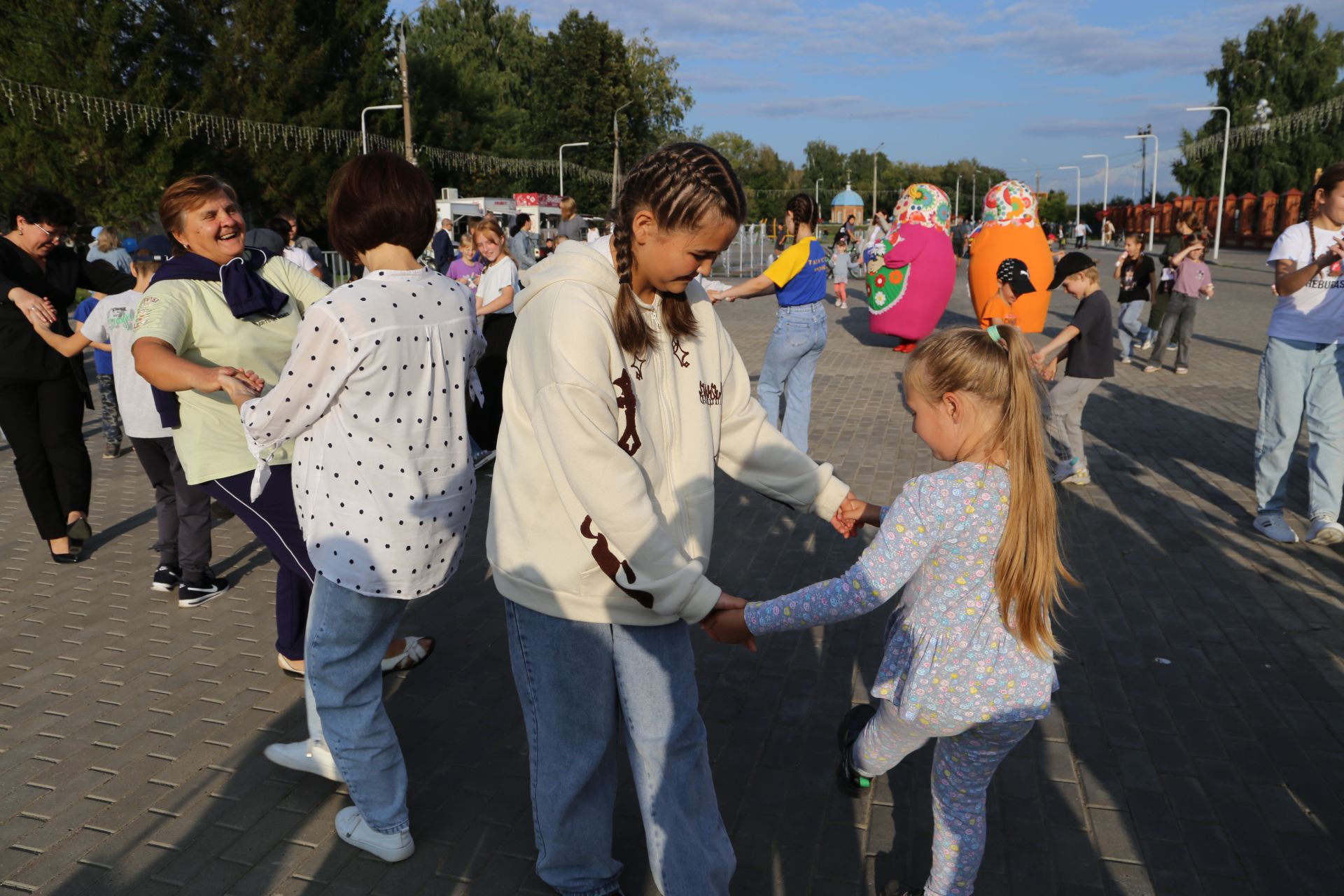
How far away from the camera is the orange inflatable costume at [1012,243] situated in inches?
486

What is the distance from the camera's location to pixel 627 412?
203 centimetres

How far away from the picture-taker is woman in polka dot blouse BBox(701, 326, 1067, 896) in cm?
214

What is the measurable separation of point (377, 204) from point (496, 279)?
5182 mm

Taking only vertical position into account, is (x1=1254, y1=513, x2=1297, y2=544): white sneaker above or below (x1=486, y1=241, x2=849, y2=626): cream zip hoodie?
below

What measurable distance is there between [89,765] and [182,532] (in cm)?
172

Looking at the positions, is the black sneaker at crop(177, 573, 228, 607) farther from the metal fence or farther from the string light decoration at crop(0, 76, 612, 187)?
the metal fence

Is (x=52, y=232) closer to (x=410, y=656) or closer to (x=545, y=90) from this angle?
(x=410, y=656)

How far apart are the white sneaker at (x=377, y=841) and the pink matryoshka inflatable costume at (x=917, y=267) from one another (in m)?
12.3

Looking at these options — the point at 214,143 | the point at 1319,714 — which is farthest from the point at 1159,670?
the point at 214,143

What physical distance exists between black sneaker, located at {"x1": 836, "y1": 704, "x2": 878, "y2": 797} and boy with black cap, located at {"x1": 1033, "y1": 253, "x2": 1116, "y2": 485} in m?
4.23

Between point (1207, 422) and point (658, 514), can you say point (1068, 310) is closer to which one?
point (1207, 422)

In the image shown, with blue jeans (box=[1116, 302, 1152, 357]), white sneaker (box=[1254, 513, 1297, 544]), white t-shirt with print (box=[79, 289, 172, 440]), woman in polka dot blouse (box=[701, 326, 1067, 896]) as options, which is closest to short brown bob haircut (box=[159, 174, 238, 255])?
white t-shirt with print (box=[79, 289, 172, 440])

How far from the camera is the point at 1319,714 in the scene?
3.61 meters

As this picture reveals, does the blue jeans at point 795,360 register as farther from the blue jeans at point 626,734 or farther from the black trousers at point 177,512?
the blue jeans at point 626,734
